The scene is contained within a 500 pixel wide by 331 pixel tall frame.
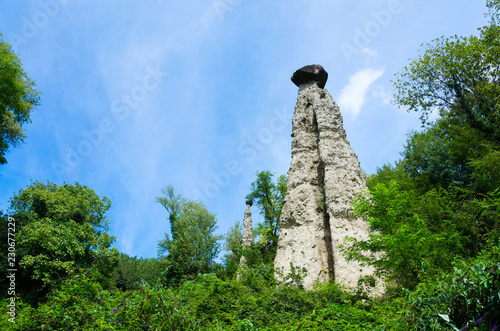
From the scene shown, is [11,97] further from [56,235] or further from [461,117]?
[461,117]

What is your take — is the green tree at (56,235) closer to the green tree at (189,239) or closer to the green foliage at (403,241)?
the green tree at (189,239)

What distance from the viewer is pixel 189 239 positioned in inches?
1106

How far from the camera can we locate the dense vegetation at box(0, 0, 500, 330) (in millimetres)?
5023

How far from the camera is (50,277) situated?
17922mm

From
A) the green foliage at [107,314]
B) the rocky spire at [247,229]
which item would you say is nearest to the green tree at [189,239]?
the rocky spire at [247,229]

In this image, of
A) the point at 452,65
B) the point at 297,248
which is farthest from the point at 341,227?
the point at 452,65

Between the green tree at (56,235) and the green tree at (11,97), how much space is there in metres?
3.42

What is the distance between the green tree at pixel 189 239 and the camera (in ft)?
88.4

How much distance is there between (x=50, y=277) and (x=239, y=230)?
1815 centimetres

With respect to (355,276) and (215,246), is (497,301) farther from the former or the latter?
(215,246)

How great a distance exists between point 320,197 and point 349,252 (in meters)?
4.06

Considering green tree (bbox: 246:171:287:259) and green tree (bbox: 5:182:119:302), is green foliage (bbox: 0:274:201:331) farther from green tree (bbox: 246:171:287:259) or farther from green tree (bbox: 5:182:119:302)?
green tree (bbox: 246:171:287:259)

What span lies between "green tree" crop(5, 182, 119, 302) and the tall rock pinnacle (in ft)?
35.1

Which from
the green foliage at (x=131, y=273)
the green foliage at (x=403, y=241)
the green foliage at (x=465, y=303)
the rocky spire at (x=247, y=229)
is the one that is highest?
the rocky spire at (x=247, y=229)
